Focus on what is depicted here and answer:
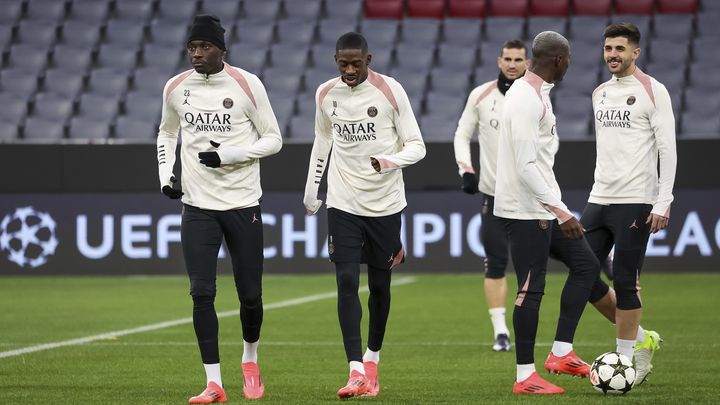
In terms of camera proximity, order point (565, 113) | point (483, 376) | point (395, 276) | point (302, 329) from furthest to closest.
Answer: point (565, 113) → point (395, 276) → point (302, 329) → point (483, 376)

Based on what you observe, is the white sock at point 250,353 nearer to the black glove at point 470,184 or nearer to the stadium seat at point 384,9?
the black glove at point 470,184

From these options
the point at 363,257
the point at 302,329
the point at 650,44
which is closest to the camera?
the point at 363,257

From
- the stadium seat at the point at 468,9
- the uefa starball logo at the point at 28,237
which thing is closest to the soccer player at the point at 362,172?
the uefa starball logo at the point at 28,237

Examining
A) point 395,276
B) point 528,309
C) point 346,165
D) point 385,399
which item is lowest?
point 395,276

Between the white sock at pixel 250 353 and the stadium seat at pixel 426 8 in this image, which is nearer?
the white sock at pixel 250 353

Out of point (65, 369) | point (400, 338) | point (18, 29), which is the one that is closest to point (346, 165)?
point (65, 369)

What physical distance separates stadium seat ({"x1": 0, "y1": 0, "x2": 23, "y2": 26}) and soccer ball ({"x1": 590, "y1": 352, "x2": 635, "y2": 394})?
1688 cm

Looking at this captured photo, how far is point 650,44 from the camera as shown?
2094cm

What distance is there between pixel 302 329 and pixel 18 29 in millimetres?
12256

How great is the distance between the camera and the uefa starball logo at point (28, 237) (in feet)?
55.4

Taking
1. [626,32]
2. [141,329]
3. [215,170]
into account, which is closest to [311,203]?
[215,170]

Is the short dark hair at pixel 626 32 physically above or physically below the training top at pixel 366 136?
above

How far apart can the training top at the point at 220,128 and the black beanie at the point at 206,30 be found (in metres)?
0.21

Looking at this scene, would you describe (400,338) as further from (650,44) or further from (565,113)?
(650,44)
